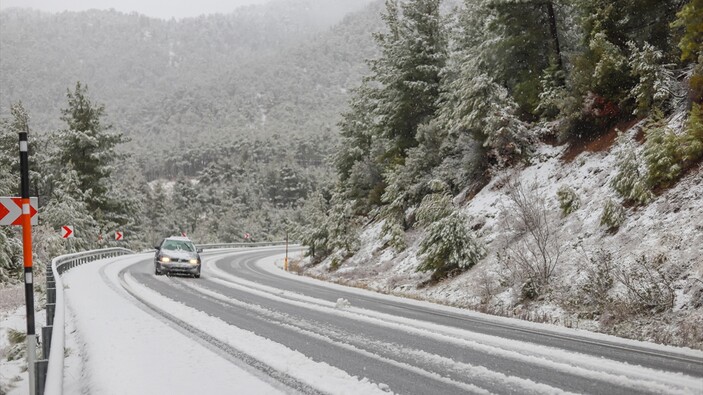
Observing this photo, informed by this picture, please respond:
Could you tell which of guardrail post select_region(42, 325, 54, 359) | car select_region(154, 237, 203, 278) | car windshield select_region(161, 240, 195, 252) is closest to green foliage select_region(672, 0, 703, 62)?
guardrail post select_region(42, 325, 54, 359)

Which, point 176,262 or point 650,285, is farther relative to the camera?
point 176,262

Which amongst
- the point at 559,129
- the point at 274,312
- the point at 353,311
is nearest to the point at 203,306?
the point at 274,312

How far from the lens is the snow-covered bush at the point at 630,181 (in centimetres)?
1328

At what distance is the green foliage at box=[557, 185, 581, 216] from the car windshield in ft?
48.7

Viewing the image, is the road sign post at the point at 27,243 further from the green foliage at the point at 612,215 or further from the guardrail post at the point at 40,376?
the green foliage at the point at 612,215

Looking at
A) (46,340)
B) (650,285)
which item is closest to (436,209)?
(650,285)

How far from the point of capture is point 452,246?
1706 cm

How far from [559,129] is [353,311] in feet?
41.6

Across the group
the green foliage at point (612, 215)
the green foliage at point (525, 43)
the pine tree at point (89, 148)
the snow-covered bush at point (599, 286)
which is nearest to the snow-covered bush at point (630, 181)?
the green foliage at point (612, 215)

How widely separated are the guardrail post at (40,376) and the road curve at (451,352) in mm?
2489

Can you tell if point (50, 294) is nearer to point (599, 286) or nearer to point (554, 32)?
point (599, 286)

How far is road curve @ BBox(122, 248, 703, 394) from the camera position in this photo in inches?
237

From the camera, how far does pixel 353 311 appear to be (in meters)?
12.3

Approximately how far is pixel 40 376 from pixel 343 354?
12.8 ft
